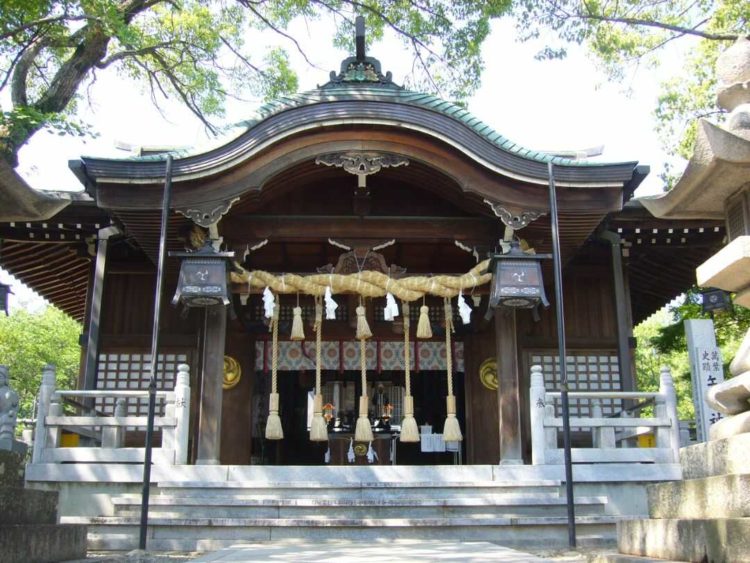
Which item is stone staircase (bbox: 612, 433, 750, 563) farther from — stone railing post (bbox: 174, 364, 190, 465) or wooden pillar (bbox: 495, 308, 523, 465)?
stone railing post (bbox: 174, 364, 190, 465)

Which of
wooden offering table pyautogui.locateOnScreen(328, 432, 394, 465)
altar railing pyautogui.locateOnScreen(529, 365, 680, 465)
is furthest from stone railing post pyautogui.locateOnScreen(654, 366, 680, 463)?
wooden offering table pyautogui.locateOnScreen(328, 432, 394, 465)

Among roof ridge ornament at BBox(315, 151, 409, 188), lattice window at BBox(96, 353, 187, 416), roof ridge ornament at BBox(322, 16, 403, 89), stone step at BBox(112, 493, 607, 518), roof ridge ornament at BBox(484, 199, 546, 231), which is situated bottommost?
stone step at BBox(112, 493, 607, 518)

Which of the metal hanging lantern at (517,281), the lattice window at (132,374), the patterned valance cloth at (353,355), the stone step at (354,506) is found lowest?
the stone step at (354,506)

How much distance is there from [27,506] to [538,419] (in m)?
5.66

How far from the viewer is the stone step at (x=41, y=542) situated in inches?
197

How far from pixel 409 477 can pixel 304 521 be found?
1.44 metres

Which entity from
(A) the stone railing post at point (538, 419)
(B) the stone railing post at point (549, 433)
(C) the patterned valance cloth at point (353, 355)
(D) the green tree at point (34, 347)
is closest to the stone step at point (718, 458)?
(A) the stone railing post at point (538, 419)

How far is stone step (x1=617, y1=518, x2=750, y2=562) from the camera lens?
3.82 m

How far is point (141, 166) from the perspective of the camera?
30.8 feet

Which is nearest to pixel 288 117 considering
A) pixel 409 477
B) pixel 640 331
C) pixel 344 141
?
pixel 344 141

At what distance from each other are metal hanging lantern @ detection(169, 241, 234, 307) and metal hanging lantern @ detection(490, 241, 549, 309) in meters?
3.40

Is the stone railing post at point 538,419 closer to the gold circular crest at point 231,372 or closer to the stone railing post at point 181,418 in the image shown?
the stone railing post at point 181,418

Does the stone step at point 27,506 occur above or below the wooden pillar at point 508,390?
below

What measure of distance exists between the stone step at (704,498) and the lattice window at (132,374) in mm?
8437
